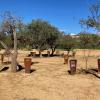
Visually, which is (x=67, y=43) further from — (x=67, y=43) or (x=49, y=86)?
(x=49, y=86)

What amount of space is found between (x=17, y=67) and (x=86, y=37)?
679 centimetres

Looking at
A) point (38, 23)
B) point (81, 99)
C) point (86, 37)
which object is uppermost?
point (38, 23)

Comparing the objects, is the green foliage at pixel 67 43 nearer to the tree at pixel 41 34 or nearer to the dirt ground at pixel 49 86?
the tree at pixel 41 34

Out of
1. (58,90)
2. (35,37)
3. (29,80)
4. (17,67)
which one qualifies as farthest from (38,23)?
(58,90)

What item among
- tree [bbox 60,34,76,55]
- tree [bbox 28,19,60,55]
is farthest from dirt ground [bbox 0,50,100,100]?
tree [bbox 60,34,76,55]

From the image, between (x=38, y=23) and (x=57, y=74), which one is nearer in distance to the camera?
(x=57, y=74)

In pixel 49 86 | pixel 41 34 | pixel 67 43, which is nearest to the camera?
pixel 49 86

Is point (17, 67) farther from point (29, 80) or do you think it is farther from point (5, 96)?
point (5, 96)

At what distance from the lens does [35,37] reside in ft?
158

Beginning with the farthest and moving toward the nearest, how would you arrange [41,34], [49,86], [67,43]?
[67,43], [41,34], [49,86]

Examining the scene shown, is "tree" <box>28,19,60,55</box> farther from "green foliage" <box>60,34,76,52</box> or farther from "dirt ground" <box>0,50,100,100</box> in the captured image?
"dirt ground" <box>0,50,100,100</box>

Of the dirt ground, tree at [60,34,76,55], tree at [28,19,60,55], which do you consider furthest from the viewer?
tree at [60,34,76,55]

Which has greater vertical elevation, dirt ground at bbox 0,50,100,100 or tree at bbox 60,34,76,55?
tree at bbox 60,34,76,55

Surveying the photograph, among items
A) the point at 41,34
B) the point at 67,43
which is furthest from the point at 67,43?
the point at 41,34
